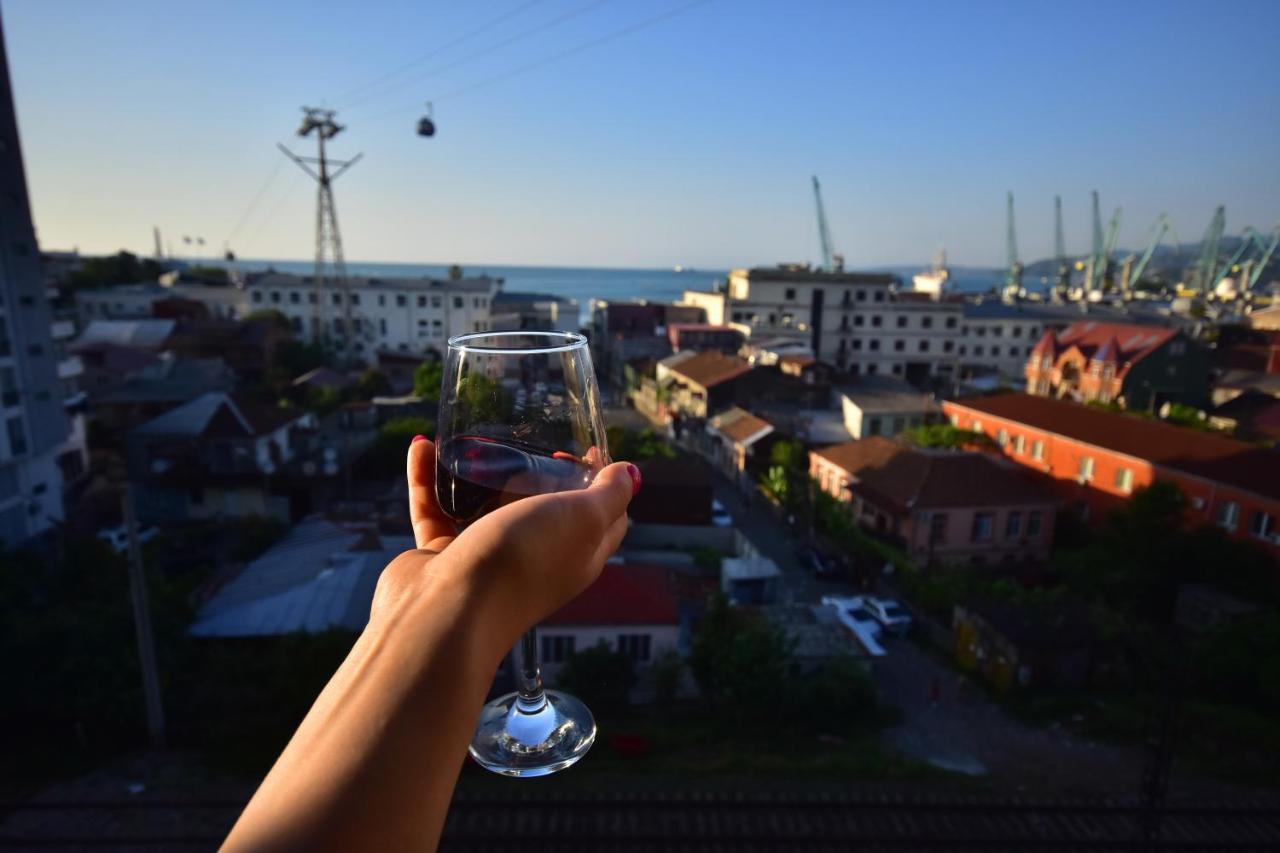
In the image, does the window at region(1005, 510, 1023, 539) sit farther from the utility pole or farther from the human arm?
the human arm

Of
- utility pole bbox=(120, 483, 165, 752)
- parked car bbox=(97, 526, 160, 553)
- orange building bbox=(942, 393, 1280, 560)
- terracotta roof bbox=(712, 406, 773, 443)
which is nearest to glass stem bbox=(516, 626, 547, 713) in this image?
utility pole bbox=(120, 483, 165, 752)

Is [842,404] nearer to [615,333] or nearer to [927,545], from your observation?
[927,545]

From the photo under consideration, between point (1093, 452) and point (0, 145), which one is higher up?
point (0, 145)

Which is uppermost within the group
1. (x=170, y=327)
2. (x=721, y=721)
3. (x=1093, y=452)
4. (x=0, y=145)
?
(x=0, y=145)

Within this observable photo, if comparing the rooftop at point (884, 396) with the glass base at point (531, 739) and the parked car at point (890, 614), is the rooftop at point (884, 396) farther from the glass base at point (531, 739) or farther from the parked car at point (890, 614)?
the glass base at point (531, 739)

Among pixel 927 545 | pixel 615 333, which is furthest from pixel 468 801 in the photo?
pixel 615 333

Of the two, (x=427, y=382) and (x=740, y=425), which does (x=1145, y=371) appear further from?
(x=427, y=382)
